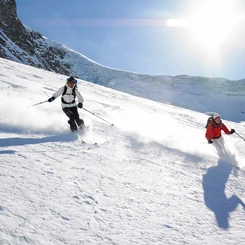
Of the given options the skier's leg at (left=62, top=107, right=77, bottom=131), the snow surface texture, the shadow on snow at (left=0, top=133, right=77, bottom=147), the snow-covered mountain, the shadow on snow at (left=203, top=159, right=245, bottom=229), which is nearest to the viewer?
the snow surface texture

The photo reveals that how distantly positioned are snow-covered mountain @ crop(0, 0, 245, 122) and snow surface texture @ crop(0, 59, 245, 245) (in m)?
83.8

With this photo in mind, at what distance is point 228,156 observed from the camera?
303 inches

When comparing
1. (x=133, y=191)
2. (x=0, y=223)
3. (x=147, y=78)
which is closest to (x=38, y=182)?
(x=0, y=223)

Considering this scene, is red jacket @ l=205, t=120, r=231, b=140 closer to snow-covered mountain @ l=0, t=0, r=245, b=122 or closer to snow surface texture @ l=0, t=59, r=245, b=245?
snow surface texture @ l=0, t=59, r=245, b=245

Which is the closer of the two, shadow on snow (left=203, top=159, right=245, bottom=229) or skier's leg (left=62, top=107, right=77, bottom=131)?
shadow on snow (left=203, top=159, right=245, bottom=229)

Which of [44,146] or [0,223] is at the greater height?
[44,146]

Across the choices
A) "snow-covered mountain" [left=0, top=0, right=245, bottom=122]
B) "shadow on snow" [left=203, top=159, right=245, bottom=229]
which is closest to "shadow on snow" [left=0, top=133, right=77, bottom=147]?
"shadow on snow" [left=203, top=159, right=245, bottom=229]

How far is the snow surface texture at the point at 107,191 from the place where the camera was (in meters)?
3.04

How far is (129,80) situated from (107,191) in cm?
14952

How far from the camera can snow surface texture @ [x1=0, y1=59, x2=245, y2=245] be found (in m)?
3.04

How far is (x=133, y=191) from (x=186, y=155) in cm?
329

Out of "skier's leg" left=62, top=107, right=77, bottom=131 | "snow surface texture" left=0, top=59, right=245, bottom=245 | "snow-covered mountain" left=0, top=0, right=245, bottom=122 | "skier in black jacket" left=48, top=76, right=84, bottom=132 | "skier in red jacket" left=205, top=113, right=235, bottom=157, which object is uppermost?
"snow-covered mountain" left=0, top=0, right=245, bottom=122

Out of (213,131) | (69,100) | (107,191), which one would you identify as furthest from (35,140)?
(213,131)

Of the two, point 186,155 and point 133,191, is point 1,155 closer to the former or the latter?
point 133,191
